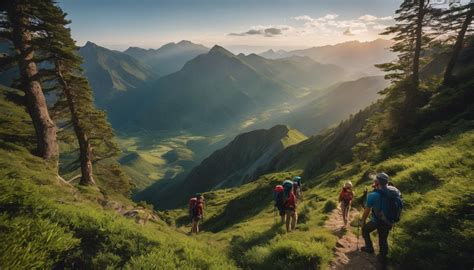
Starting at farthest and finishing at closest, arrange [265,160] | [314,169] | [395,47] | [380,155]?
1. [265,160]
2. [314,169]
3. [395,47]
4. [380,155]

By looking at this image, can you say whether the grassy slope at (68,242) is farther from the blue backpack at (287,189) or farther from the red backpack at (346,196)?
the red backpack at (346,196)

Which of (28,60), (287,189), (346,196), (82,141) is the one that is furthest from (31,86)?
(346,196)

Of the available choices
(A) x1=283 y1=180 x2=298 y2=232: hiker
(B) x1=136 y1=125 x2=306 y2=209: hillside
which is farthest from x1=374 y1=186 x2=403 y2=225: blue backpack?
(B) x1=136 y1=125 x2=306 y2=209: hillside

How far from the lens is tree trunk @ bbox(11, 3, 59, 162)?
22.6 metres

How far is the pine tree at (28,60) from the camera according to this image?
22.2m

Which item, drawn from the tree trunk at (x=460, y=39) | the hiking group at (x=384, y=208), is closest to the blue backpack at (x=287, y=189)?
the hiking group at (x=384, y=208)

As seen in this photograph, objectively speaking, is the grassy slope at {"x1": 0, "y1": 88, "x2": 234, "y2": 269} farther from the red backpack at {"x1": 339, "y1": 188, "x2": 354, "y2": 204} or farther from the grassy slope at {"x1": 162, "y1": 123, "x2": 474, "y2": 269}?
the red backpack at {"x1": 339, "y1": 188, "x2": 354, "y2": 204}

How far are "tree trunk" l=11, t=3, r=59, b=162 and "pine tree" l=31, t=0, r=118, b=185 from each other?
1085 mm

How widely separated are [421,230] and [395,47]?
28616mm

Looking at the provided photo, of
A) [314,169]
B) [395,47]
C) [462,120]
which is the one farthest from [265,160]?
[462,120]

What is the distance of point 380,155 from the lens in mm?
26531

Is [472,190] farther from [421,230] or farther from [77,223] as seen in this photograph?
[77,223]

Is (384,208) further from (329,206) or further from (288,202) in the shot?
(329,206)

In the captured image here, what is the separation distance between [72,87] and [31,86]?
4511 millimetres
